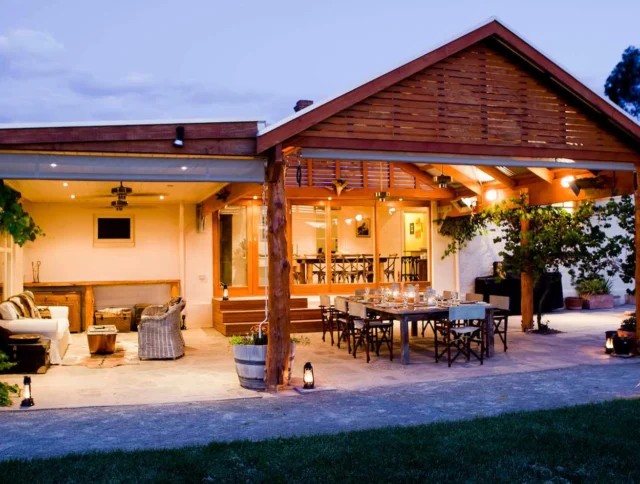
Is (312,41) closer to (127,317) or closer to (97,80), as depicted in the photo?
(97,80)

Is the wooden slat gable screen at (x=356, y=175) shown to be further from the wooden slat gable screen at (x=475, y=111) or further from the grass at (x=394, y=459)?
the grass at (x=394, y=459)

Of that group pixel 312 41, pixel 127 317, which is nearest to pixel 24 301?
pixel 127 317

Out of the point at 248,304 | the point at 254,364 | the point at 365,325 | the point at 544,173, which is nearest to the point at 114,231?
the point at 248,304

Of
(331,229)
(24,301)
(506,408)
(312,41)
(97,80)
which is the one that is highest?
(312,41)

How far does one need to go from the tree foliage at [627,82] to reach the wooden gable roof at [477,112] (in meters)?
25.9

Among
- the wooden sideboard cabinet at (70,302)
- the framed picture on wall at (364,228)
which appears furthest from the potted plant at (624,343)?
the wooden sideboard cabinet at (70,302)

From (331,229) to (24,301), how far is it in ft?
23.8

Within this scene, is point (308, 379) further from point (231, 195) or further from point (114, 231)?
point (114, 231)

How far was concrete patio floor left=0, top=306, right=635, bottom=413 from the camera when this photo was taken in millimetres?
7777

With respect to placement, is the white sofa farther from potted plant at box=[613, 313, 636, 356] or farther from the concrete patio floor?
potted plant at box=[613, 313, 636, 356]

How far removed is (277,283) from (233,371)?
193 centimetres

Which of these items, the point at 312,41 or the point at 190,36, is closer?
the point at 190,36

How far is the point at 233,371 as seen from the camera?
9.33m

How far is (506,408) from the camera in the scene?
6.96 metres
